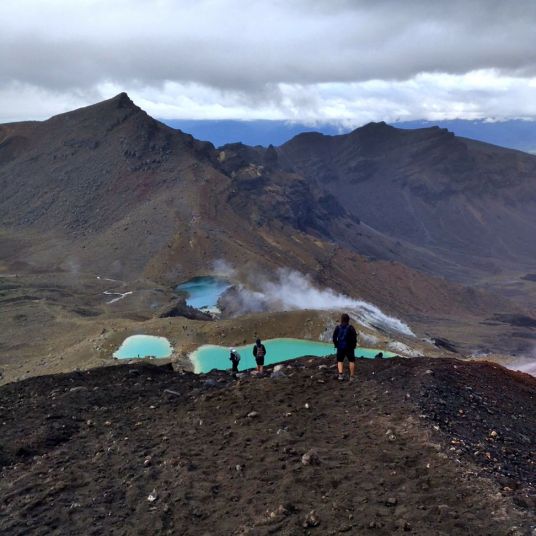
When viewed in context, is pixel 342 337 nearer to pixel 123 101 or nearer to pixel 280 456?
pixel 280 456

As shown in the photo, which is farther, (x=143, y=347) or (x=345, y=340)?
(x=143, y=347)

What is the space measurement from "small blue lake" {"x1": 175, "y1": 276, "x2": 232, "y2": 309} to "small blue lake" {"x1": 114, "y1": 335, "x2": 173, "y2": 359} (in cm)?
3348

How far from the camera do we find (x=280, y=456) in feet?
45.3

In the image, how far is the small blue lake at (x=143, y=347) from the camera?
49.6 meters

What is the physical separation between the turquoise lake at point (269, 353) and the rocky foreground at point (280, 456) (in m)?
25.9

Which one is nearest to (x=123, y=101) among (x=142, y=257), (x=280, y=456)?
(x=142, y=257)

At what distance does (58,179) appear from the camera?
141000 mm

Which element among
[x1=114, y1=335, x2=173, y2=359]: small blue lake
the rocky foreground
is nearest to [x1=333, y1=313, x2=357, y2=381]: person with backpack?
the rocky foreground

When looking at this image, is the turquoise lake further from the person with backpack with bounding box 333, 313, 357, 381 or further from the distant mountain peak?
the distant mountain peak

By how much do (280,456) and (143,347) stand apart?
39193 mm

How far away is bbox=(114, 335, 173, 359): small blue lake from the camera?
49594mm

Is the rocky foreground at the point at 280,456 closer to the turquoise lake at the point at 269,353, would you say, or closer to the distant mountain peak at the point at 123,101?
the turquoise lake at the point at 269,353

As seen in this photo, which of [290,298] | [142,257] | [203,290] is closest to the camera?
[203,290]

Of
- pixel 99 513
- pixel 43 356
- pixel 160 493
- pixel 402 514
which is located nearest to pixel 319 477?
pixel 402 514
